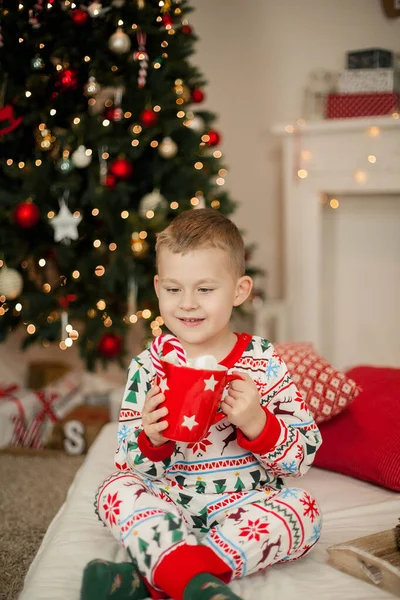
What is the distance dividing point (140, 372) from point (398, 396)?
2.57 feet

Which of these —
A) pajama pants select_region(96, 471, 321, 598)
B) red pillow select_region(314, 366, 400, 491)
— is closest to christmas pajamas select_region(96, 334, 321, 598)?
pajama pants select_region(96, 471, 321, 598)

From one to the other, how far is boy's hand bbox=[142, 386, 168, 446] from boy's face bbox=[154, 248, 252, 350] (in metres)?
0.19

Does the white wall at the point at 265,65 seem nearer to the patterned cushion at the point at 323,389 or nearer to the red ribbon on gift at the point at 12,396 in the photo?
the red ribbon on gift at the point at 12,396

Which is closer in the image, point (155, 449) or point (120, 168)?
point (155, 449)

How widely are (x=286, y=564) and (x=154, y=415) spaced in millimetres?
397

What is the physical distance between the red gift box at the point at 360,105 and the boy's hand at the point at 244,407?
2199 mm

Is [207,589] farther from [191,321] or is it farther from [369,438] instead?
[369,438]

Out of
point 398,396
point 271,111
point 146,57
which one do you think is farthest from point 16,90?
point 398,396

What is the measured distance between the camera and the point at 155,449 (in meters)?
1.20

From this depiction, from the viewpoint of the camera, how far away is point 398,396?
1781mm

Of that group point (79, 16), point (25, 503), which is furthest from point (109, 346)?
point (79, 16)

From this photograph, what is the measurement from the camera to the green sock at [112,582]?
3.43ft

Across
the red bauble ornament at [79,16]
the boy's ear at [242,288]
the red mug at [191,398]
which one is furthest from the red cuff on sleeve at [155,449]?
the red bauble ornament at [79,16]

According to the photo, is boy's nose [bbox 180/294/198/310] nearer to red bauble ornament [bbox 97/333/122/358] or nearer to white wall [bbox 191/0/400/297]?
red bauble ornament [bbox 97/333/122/358]
